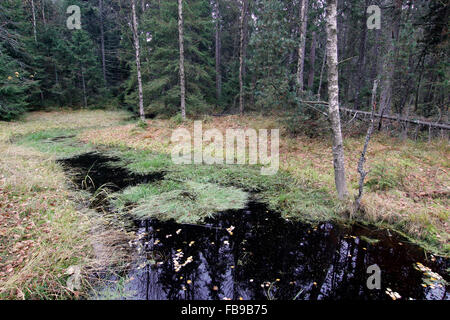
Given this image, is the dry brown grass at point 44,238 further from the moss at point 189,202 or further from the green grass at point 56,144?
the green grass at point 56,144

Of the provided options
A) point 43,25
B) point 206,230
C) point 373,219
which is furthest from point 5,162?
point 43,25

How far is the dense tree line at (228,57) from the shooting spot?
965 centimetres

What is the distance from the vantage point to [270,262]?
3.65 meters

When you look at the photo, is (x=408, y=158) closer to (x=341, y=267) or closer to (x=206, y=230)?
(x=341, y=267)

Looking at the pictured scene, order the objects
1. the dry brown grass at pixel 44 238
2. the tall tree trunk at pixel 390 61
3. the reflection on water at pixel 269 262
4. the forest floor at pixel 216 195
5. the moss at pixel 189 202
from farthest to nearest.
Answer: the tall tree trunk at pixel 390 61 < the moss at pixel 189 202 < the forest floor at pixel 216 195 < the reflection on water at pixel 269 262 < the dry brown grass at pixel 44 238

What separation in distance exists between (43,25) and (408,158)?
99.5 ft

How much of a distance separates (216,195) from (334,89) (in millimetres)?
3556

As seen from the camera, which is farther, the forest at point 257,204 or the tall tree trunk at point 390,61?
the tall tree trunk at point 390,61

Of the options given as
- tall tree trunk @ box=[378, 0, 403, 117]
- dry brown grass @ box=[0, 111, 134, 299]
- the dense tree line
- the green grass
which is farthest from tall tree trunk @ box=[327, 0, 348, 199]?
the green grass

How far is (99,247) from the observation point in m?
3.86

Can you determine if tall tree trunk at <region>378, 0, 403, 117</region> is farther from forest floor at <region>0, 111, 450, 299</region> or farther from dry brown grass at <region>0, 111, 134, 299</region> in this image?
dry brown grass at <region>0, 111, 134, 299</region>

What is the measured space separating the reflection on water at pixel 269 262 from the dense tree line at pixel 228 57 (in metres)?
4.04

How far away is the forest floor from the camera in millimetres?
3438

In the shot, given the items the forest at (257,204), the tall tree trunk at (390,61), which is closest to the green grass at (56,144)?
the forest at (257,204)
